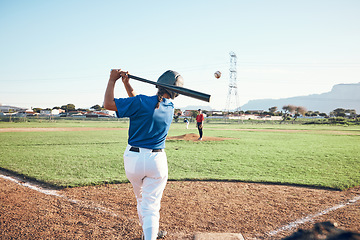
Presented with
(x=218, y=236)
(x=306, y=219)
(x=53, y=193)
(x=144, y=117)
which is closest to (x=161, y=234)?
(x=218, y=236)

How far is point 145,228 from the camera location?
9.02 feet

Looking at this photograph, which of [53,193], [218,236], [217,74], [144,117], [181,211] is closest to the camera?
[144,117]

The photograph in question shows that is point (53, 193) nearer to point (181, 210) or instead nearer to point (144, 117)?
point (181, 210)

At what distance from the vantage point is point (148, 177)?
2812 mm

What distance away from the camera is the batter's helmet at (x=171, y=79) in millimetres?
2986

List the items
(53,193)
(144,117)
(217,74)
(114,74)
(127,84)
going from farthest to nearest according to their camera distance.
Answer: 1. (217,74)
2. (53,193)
3. (127,84)
4. (114,74)
5. (144,117)

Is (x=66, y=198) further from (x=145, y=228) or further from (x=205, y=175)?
(x=205, y=175)

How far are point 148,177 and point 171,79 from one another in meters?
1.12

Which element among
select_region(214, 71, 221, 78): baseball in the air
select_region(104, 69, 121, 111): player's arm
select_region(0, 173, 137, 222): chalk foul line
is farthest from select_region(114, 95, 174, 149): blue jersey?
select_region(214, 71, 221, 78): baseball in the air

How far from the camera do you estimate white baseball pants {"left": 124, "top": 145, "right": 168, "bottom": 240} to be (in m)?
2.75

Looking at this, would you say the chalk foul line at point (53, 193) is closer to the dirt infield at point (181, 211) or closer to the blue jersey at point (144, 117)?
the dirt infield at point (181, 211)

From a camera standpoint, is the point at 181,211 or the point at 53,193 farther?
the point at 53,193

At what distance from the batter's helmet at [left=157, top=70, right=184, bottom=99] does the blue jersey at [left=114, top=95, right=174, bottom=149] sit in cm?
17

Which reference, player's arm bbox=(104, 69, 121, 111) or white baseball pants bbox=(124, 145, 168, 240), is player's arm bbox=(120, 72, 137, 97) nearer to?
player's arm bbox=(104, 69, 121, 111)
